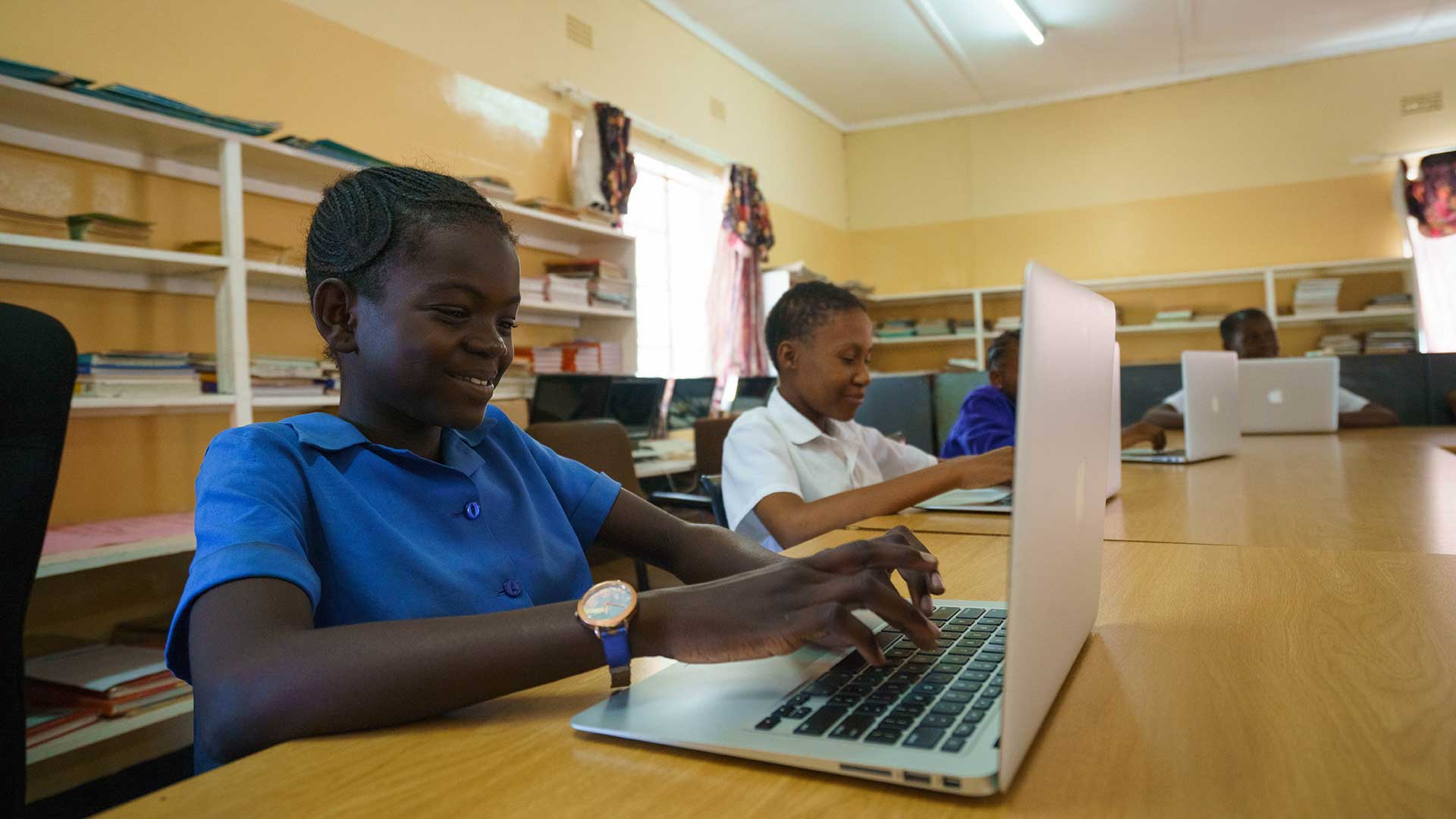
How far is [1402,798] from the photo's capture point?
434mm

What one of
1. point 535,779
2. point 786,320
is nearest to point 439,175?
point 535,779

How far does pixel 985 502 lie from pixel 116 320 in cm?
229

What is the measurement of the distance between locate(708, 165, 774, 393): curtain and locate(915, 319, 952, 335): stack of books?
5.44 feet

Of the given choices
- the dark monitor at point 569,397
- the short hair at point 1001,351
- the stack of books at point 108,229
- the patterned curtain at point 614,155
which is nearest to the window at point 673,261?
the patterned curtain at point 614,155

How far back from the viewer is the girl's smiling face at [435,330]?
848 millimetres

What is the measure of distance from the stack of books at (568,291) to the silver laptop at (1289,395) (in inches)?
97.6

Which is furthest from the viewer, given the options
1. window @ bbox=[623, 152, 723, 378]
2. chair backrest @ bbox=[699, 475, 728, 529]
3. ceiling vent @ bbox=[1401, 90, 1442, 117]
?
ceiling vent @ bbox=[1401, 90, 1442, 117]

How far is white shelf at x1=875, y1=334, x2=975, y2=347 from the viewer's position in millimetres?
6551

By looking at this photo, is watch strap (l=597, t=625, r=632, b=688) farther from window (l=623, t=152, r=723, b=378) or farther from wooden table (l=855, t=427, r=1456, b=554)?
window (l=623, t=152, r=723, b=378)

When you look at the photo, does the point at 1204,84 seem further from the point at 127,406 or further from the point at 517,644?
the point at 517,644

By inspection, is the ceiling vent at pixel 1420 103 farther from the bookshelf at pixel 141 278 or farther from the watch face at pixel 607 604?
the watch face at pixel 607 604

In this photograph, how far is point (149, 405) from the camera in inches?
87.4

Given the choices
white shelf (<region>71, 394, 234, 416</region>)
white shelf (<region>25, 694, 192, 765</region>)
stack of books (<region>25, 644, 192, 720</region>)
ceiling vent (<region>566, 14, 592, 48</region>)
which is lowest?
white shelf (<region>25, 694, 192, 765</region>)

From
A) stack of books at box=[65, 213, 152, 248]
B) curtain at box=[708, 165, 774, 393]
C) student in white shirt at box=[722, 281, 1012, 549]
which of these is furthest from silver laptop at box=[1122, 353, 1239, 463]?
curtain at box=[708, 165, 774, 393]
